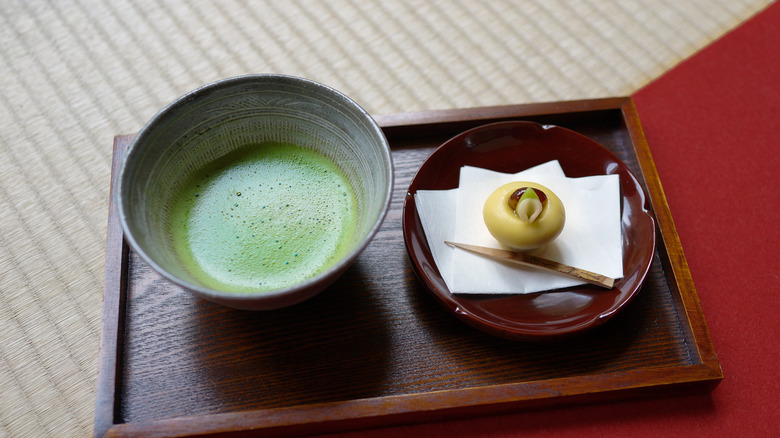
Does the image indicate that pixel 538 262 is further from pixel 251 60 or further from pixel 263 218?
pixel 251 60

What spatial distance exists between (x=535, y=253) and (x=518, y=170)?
0.14 meters

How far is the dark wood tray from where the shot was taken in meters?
0.72

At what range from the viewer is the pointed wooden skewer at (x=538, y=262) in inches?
30.6

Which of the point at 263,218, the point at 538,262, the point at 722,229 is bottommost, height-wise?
the point at 722,229

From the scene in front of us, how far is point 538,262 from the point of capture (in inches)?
31.5

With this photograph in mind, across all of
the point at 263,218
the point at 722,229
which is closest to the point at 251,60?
the point at 263,218

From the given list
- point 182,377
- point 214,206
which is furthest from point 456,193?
point 182,377

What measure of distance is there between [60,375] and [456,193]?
0.61m

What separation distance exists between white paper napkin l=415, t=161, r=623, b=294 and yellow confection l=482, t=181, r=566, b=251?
0.12 ft

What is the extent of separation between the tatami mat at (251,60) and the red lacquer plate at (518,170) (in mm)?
261

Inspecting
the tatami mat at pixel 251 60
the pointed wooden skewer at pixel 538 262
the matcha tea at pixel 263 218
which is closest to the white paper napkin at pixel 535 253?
the pointed wooden skewer at pixel 538 262

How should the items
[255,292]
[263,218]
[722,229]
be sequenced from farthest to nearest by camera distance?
[722,229] → [263,218] → [255,292]

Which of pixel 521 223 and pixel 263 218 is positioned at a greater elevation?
pixel 263 218

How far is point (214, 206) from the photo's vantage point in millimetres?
803
